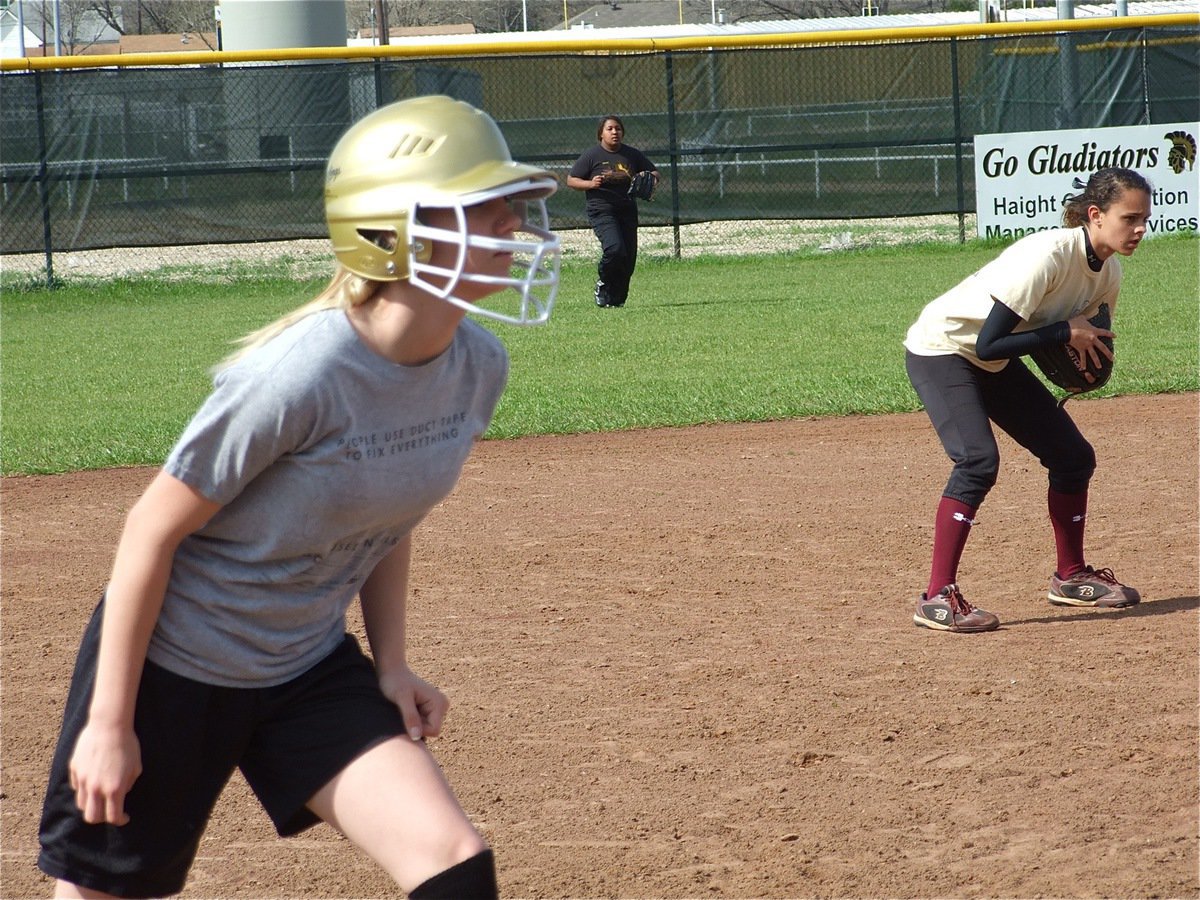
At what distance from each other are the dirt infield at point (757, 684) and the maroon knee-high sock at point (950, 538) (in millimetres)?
216

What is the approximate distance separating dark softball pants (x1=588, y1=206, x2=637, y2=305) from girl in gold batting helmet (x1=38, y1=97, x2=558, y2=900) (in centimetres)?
1145

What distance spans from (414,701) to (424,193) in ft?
2.98

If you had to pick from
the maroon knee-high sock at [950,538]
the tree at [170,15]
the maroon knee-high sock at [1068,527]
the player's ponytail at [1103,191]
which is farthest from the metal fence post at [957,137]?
the tree at [170,15]

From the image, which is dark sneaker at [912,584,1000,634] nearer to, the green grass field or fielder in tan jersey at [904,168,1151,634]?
fielder in tan jersey at [904,168,1151,634]

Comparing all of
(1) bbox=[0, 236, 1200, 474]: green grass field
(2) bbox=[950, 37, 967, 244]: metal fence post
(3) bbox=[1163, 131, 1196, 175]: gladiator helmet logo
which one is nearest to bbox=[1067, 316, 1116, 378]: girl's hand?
(1) bbox=[0, 236, 1200, 474]: green grass field

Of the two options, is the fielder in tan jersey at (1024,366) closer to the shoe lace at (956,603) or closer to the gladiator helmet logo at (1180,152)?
the shoe lace at (956,603)

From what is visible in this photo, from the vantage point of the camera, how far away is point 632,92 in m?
18.1

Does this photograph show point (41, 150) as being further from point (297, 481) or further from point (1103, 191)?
point (297, 481)

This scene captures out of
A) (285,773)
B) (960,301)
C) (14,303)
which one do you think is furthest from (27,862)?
(14,303)

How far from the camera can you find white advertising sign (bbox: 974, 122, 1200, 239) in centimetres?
1758

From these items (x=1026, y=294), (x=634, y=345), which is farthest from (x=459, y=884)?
(x=634, y=345)

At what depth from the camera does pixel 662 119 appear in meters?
18.0

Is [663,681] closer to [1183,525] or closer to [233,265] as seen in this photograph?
[1183,525]

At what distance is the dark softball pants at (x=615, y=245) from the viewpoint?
13.8 m
